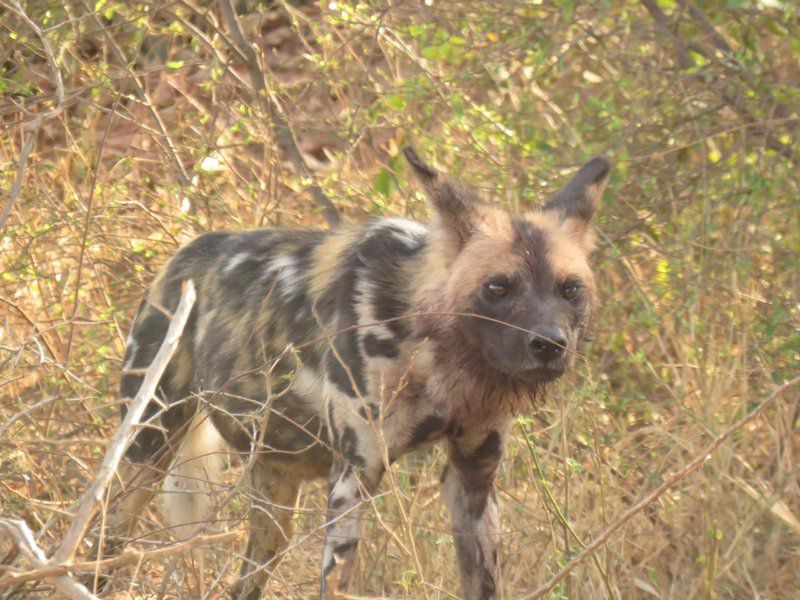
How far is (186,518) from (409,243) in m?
1.11

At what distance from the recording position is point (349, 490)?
3566 millimetres

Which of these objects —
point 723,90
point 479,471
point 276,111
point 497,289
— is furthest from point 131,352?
point 723,90

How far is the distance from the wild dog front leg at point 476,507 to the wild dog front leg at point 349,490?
254 millimetres

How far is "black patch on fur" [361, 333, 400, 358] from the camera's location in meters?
3.62

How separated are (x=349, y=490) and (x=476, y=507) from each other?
391 mm

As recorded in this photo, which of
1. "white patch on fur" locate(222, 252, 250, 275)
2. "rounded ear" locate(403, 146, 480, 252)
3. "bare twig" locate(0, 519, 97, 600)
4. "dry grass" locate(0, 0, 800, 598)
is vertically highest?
"bare twig" locate(0, 519, 97, 600)

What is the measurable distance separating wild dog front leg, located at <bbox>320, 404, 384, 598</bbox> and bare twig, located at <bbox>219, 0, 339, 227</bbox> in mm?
1960

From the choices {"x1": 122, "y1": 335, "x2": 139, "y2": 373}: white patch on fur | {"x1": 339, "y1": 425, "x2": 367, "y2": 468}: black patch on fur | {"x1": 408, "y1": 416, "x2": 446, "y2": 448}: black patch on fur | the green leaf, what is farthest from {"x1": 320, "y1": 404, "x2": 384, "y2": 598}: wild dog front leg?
the green leaf

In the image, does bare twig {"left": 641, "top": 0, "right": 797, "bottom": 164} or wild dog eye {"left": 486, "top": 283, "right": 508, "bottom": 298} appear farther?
bare twig {"left": 641, "top": 0, "right": 797, "bottom": 164}

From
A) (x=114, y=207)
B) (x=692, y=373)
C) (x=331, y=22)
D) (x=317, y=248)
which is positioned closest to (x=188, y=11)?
(x=331, y=22)

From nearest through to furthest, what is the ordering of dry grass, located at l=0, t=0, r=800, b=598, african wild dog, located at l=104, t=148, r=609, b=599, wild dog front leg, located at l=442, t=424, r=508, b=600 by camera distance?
african wild dog, located at l=104, t=148, r=609, b=599 → wild dog front leg, located at l=442, t=424, r=508, b=600 → dry grass, located at l=0, t=0, r=800, b=598

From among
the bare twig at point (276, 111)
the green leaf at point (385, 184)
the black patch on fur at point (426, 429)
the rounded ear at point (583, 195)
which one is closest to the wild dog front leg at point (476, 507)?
the black patch on fur at point (426, 429)

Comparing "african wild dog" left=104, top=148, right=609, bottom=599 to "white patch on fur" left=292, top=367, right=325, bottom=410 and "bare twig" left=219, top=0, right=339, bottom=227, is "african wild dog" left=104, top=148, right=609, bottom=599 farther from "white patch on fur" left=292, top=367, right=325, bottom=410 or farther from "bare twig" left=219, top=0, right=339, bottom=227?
"bare twig" left=219, top=0, right=339, bottom=227

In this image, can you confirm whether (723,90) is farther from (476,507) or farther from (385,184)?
(476,507)
